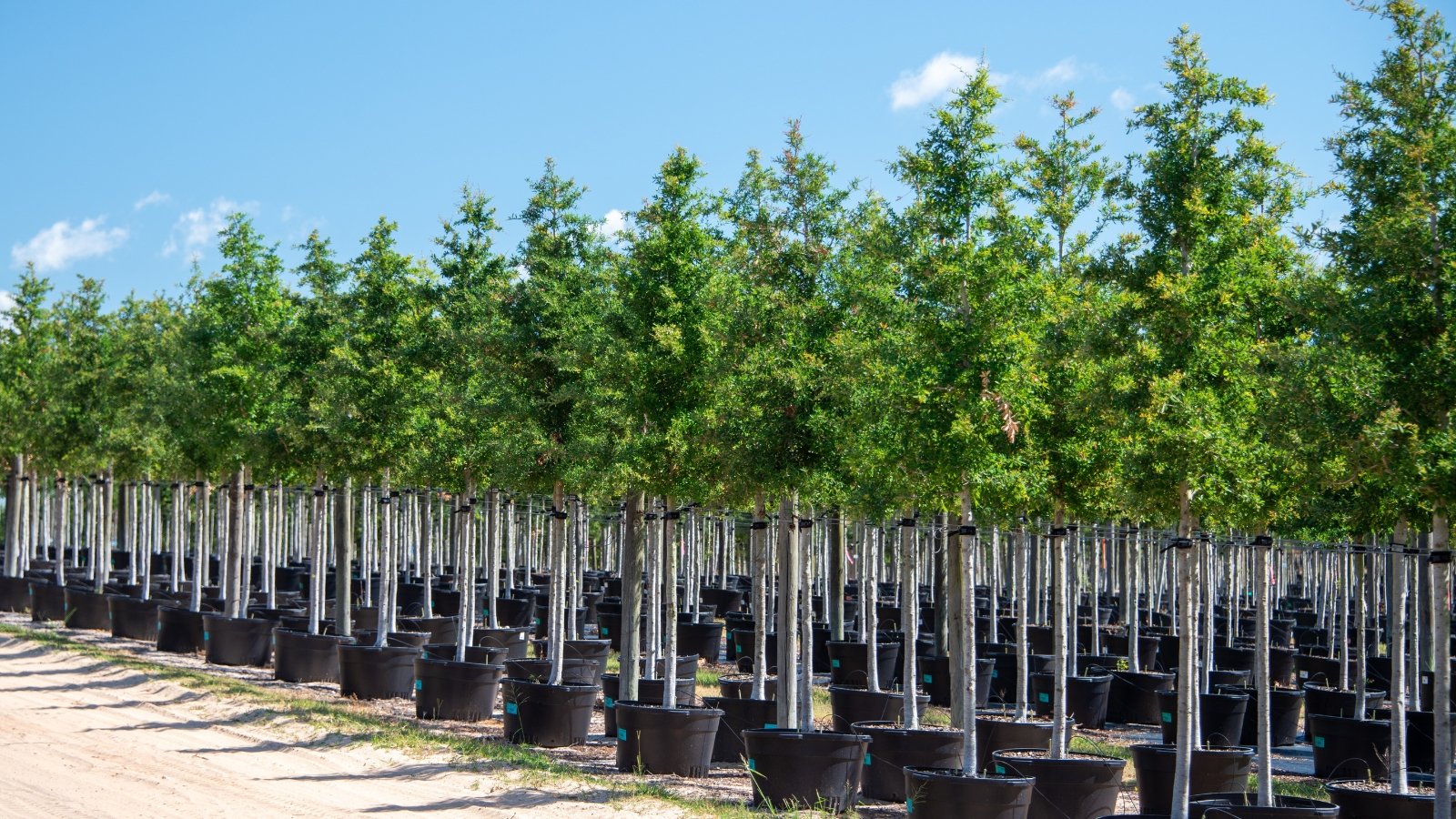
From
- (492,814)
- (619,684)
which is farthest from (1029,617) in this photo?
(492,814)

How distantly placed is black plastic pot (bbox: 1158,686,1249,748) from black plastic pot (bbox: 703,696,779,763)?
4.78m

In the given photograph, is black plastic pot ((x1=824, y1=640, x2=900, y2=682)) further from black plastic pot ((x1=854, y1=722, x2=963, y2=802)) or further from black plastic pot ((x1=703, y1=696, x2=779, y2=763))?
black plastic pot ((x1=854, y1=722, x2=963, y2=802))

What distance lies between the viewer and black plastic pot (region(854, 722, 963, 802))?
10602 millimetres

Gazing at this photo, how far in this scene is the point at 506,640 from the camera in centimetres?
1819

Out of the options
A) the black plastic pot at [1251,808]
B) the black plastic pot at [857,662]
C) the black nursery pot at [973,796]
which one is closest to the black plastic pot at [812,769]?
the black nursery pot at [973,796]

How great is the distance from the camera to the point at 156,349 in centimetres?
2347

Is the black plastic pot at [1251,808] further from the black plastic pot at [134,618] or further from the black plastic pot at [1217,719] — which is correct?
the black plastic pot at [134,618]

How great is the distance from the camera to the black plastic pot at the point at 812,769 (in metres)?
10.2

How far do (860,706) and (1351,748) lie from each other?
501cm

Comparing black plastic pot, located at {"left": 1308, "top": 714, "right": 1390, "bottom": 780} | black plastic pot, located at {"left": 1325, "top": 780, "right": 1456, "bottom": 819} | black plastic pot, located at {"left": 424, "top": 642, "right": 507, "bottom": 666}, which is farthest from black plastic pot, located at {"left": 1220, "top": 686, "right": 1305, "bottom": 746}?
black plastic pot, located at {"left": 424, "top": 642, "right": 507, "bottom": 666}

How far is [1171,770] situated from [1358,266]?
4.29m

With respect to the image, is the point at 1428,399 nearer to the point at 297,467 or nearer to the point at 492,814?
the point at 492,814

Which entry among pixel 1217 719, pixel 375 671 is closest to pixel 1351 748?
pixel 1217 719

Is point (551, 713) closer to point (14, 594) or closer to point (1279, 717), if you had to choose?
point (1279, 717)
